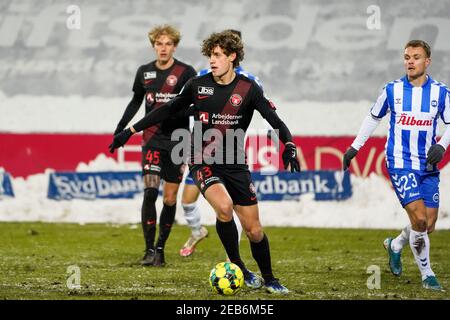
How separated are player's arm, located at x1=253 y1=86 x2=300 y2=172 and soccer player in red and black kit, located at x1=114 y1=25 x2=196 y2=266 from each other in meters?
2.15

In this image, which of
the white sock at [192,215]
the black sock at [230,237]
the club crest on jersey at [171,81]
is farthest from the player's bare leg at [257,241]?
the white sock at [192,215]

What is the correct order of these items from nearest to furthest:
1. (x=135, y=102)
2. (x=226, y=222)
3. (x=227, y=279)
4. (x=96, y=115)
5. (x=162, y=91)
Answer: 1. (x=227, y=279)
2. (x=226, y=222)
3. (x=162, y=91)
4. (x=135, y=102)
5. (x=96, y=115)

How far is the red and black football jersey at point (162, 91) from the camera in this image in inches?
407

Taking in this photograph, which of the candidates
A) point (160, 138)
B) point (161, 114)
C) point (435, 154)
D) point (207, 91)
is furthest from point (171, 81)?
point (435, 154)

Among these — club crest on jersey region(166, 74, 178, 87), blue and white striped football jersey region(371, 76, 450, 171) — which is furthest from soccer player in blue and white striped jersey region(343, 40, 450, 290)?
club crest on jersey region(166, 74, 178, 87)

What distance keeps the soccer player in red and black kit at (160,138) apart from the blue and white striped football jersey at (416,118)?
2.54 meters

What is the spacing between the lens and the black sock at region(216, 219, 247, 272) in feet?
27.0

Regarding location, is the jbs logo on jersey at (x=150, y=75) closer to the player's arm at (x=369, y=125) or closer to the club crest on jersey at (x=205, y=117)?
the club crest on jersey at (x=205, y=117)

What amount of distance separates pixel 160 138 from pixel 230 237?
7.78 ft

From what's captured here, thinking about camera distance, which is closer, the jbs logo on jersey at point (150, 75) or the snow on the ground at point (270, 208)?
the jbs logo on jersey at point (150, 75)

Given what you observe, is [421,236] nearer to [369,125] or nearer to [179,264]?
[369,125]

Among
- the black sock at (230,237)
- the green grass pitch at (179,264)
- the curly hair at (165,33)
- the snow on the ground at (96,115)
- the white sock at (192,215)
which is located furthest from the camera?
the snow on the ground at (96,115)

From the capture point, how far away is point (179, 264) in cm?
1034
